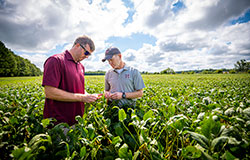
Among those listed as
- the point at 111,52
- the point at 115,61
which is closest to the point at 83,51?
the point at 111,52

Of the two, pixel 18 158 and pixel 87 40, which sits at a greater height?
pixel 87 40

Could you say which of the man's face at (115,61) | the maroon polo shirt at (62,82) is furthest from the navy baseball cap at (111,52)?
the maroon polo shirt at (62,82)

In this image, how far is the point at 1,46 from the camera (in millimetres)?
42344

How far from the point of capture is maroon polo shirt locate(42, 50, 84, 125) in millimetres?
1852

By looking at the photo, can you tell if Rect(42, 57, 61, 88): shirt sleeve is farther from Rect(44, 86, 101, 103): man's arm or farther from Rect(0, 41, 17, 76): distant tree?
Rect(0, 41, 17, 76): distant tree

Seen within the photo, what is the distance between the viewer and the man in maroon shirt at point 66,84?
6.04 ft

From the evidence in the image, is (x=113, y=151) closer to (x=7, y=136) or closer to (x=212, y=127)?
(x=212, y=127)

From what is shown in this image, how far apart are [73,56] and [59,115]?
1.22 meters

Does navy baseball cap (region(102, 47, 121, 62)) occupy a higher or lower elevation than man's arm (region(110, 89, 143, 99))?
higher

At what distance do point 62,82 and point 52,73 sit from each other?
0.26m

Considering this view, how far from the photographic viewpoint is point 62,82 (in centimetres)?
204

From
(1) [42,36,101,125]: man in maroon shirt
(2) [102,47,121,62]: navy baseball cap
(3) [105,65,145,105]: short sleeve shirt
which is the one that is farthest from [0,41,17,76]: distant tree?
(3) [105,65,145,105]: short sleeve shirt

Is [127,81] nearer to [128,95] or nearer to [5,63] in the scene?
[128,95]

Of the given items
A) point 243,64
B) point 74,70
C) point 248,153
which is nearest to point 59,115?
point 74,70
